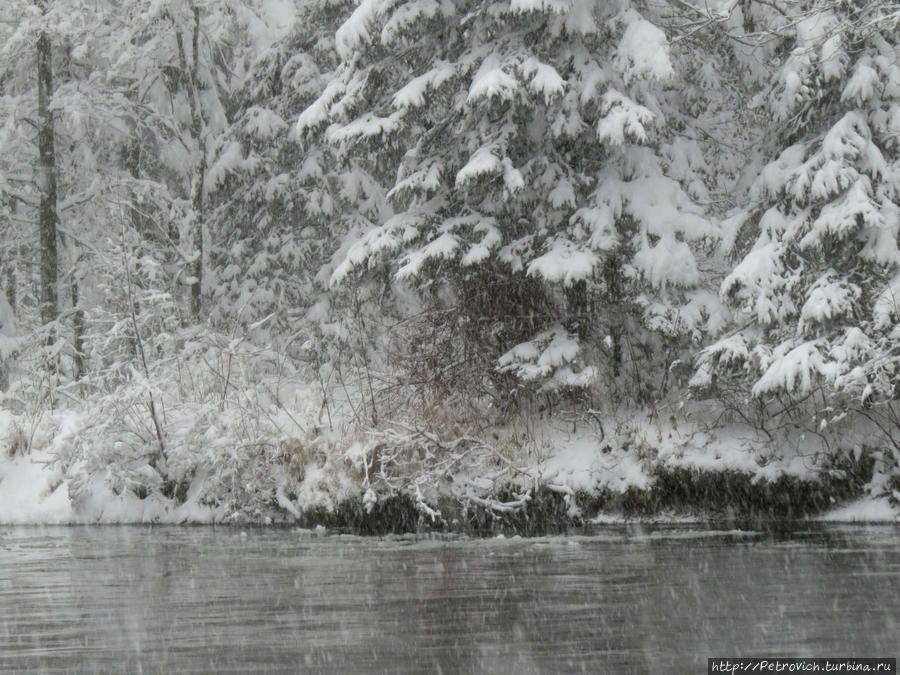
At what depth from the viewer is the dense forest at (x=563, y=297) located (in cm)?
1491

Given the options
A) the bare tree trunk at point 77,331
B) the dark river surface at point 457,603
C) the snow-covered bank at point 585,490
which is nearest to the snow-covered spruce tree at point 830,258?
the snow-covered bank at point 585,490

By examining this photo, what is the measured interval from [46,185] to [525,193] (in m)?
12.2

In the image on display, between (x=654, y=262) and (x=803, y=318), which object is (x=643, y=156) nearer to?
(x=654, y=262)

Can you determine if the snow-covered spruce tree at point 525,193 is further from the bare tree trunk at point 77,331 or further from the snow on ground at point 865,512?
the bare tree trunk at point 77,331

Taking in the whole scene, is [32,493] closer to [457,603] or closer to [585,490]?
[585,490]

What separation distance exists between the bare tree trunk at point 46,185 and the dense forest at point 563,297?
10.5 ft

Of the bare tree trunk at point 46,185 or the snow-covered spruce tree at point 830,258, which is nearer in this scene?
the snow-covered spruce tree at point 830,258

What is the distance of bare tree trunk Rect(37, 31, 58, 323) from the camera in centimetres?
2502

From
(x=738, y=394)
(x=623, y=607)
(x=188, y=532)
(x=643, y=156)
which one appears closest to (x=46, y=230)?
(x=188, y=532)

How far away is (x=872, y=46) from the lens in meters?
15.2

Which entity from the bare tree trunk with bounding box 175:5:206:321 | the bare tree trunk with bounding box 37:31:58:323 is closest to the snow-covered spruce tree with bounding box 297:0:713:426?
the bare tree trunk with bounding box 175:5:206:321

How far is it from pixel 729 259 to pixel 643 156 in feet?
6.42

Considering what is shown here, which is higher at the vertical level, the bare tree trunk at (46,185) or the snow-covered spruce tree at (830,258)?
the bare tree trunk at (46,185)

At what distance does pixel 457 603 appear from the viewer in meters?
9.23
